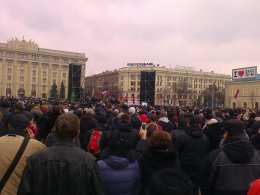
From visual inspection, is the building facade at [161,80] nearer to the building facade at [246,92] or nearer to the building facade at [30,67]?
the building facade at [30,67]

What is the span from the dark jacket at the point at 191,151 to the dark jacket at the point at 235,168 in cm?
180

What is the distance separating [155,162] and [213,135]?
11.8ft

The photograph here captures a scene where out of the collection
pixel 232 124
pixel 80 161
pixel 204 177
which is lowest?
pixel 204 177

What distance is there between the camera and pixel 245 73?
7988cm

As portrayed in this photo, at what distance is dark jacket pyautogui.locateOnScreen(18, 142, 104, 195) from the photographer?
9.55 feet

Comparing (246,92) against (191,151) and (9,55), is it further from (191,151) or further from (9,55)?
(191,151)

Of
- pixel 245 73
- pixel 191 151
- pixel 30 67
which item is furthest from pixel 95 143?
pixel 30 67

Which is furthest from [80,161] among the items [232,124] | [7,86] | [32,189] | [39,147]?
[7,86]

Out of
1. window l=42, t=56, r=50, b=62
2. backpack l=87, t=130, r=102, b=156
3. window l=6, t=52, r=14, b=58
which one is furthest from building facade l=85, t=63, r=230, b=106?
backpack l=87, t=130, r=102, b=156

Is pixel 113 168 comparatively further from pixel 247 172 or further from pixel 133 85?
pixel 133 85

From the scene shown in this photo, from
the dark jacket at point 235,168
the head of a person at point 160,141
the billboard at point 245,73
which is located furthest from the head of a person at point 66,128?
the billboard at point 245,73

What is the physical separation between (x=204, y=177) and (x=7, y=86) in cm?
10731

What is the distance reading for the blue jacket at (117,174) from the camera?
12.4 feet

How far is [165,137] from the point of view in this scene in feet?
13.0
